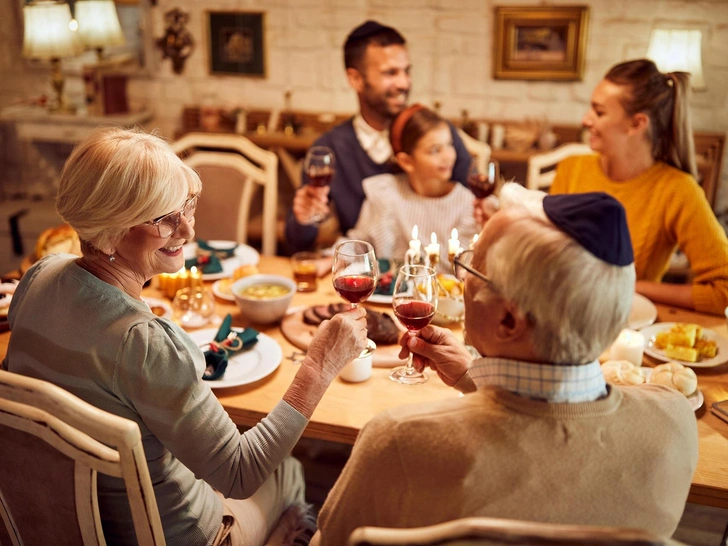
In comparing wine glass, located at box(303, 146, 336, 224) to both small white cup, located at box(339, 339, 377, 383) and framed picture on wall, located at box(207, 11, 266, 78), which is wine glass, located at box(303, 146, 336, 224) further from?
framed picture on wall, located at box(207, 11, 266, 78)

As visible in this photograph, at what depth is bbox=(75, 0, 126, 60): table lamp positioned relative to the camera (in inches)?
157

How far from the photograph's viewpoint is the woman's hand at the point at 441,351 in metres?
1.49

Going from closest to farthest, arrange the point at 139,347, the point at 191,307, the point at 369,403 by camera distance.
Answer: the point at 139,347
the point at 369,403
the point at 191,307

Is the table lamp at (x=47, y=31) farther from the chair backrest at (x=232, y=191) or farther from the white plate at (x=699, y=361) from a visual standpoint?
the white plate at (x=699, y=361)

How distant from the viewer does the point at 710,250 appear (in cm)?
212

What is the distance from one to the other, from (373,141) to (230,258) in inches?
34.1

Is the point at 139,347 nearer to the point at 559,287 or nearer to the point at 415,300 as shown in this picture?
the point at 415,300

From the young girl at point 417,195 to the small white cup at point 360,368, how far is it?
2.99 feet

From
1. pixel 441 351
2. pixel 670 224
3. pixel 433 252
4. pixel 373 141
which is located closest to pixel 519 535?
pixel 441 351

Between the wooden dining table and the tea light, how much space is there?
0.09 metres

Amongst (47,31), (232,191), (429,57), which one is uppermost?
(47,31)

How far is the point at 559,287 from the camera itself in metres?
0.99

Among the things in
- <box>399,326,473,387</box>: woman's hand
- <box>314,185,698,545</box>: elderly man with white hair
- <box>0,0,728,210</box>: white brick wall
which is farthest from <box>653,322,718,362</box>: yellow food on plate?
<box>0,0,728,210</box>: white brick wall

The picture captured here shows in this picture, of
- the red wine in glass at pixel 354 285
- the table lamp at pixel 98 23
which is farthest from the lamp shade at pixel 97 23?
the red wine in glass at pixel 354 285
